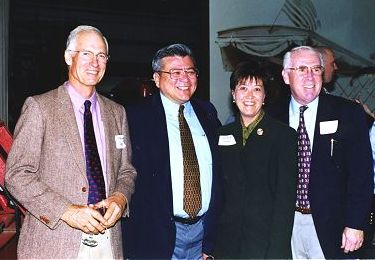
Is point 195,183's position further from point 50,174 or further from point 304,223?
point 50,174

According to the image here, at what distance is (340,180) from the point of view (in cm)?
235

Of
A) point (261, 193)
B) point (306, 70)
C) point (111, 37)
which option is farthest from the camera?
point (111, 37)

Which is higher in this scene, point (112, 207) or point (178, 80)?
point (178, 80)

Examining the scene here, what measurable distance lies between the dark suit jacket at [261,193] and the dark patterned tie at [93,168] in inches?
27.9

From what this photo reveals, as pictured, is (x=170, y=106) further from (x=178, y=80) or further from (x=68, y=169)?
(x=68, y=169)

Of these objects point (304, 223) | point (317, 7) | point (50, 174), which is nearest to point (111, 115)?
point (50, 174)

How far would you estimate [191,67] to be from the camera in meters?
2.50

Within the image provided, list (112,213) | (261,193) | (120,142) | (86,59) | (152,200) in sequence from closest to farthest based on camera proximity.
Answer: (112,213)
(86,59)
(120,142)
(261,193)
(152,200)

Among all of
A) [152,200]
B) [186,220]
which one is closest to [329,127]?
[186,220]

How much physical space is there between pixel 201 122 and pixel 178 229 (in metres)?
0.63

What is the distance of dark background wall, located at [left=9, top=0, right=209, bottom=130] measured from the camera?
557cm

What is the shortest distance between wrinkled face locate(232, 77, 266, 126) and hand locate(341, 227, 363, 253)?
0.76 metres

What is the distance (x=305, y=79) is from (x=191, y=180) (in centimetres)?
83

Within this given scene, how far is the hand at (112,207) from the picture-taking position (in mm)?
1869
